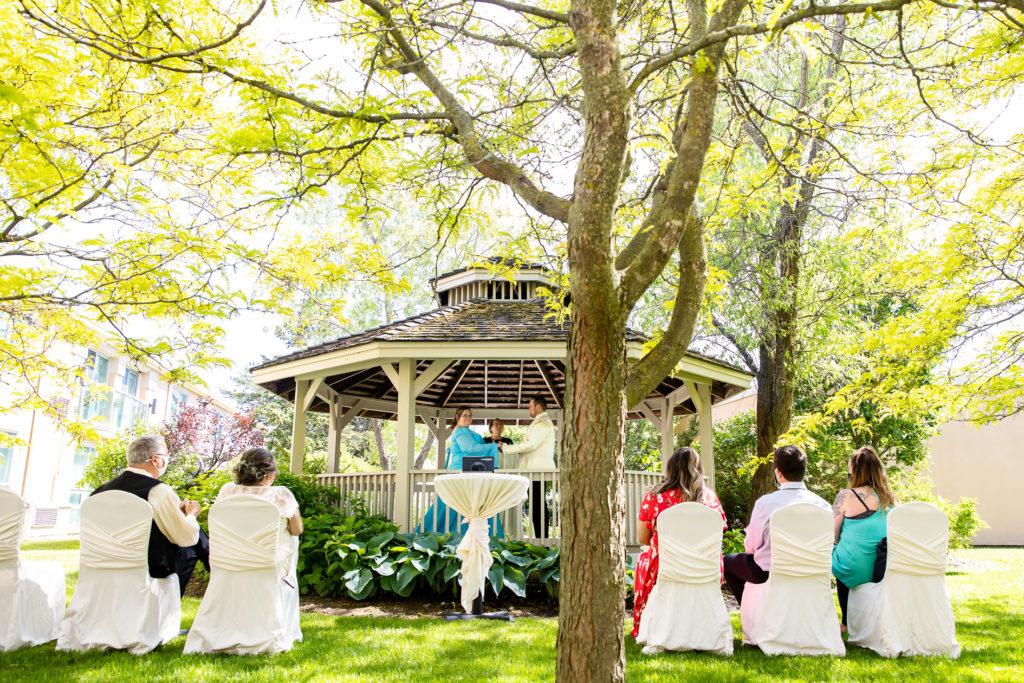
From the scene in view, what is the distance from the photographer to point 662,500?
5.93 m

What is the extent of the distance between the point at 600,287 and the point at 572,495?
991 millimetres

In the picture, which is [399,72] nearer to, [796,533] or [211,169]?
[211,169]

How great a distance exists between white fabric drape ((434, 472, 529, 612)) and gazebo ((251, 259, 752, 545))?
1663 millimetres

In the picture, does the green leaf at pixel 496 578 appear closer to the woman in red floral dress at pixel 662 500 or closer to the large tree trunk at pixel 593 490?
the woman in red floral dress at pixel 662 500

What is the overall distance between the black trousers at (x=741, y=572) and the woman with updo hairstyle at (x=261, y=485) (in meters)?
3.32

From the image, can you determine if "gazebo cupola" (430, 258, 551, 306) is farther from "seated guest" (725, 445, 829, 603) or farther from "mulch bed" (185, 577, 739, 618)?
"seated guest" (725, 445, 829, 603)

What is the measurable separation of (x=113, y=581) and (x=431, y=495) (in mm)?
5569

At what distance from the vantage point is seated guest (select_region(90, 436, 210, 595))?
523 centimetres

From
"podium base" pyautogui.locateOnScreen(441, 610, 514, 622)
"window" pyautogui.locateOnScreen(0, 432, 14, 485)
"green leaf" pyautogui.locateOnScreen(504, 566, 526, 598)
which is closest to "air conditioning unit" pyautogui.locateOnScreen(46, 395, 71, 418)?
"podium base" pyautogui.locateOnScreen(441, 610, 514, 622)

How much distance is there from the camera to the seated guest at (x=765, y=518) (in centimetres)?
551

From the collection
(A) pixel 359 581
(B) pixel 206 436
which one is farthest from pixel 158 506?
(B) pixel 206 436

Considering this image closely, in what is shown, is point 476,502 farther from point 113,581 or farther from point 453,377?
point 453,377

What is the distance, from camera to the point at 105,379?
2402cm

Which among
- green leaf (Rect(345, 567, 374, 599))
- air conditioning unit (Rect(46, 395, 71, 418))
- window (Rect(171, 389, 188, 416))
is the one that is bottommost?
green leaf (Rect(345, 567, 374, 599))
